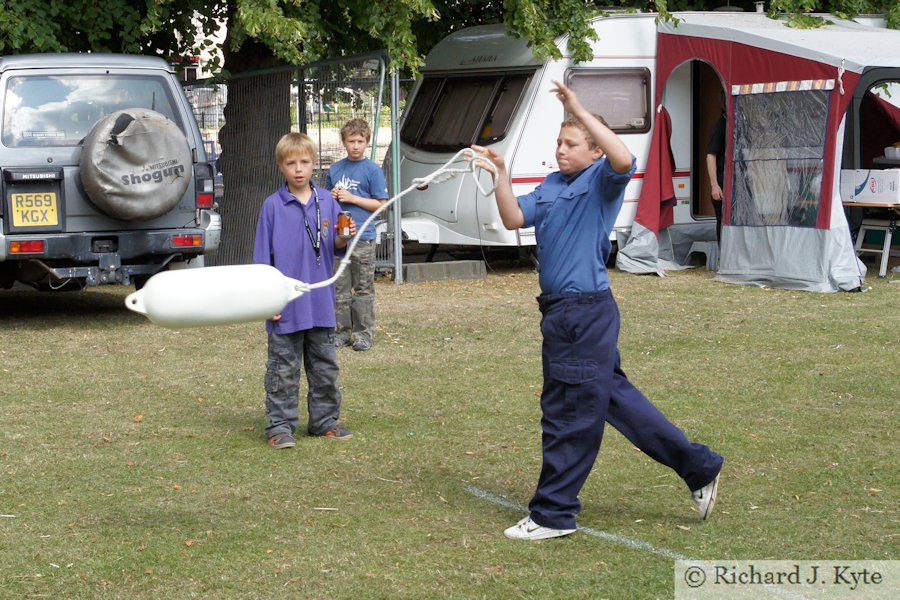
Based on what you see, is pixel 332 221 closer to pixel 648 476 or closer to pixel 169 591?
pixel 648 476

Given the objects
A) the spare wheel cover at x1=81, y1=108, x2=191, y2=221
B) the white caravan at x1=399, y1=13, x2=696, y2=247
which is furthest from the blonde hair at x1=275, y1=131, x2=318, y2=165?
the white caravan at x1=399, y1=13, x2=696, y2=247

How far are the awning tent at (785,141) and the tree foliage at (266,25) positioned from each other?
0.94 metres

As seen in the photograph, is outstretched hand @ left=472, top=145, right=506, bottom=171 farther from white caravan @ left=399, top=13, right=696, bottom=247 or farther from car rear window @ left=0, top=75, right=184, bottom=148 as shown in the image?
white caravan @ left=399, top=13, right=696, bottom=247

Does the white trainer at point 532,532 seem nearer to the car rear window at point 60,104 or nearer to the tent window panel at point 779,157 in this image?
the car rear window at point 60,104

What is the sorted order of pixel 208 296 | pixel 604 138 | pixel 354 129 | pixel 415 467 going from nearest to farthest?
pixel 208 296, pixel 604 138, pixel 415 467, pixel 354 129

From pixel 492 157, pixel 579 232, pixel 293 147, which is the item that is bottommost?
pixel 579 232

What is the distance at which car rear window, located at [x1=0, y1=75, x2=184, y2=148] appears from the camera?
984 cm

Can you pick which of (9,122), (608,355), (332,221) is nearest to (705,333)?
(332,221)

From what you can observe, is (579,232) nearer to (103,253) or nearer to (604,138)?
(604,138)

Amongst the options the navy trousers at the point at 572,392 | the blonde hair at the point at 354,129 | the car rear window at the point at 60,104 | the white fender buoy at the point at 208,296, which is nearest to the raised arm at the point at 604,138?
the navy trousers at the point at 572,392

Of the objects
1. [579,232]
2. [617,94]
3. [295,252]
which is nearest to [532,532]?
[579,232]

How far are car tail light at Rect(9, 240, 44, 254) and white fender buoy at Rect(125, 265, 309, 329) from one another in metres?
5.51

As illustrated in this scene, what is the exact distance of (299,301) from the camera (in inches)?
249

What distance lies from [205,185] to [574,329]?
6032mm
